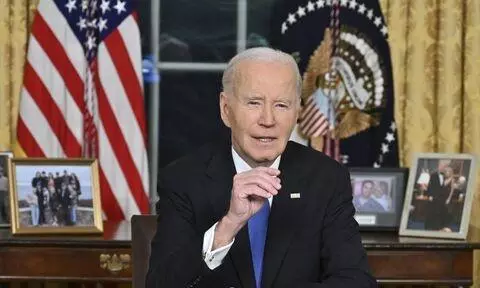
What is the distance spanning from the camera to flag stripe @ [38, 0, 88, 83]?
505cm

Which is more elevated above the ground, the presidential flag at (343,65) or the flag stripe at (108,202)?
the presidential flag at (343,65)

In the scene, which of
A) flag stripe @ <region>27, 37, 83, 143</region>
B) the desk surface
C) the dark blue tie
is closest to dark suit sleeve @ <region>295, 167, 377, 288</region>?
the dark blue tie

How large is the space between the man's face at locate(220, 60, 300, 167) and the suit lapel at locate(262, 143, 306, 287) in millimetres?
126

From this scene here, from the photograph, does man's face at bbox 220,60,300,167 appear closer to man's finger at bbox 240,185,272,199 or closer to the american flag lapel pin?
the american flag lapel pin

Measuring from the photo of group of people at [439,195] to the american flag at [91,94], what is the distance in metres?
1.35

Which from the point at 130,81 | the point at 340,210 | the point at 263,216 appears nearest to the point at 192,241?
the point at 263,216

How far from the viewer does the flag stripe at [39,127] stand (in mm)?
5055

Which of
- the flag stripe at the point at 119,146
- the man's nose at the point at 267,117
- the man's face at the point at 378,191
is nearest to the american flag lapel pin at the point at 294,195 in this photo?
the man's nose at the point at 267,117

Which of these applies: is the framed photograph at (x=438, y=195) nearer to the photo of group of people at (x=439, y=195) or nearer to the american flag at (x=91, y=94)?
the photo of group of people at (x=439, y=195)

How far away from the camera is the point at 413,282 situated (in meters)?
4.55

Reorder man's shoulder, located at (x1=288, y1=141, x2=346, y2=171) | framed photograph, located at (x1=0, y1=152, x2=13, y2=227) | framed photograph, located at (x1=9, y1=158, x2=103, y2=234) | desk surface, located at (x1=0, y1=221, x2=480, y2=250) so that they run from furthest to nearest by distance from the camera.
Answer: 1. framed photograph, located at (x1=0, y1=152, x2=13, y2=227)
2. framed photograph, located at (x1=9, y1=158, x2=103, y2=234)
3. desk surface, located at (x1=0, y1=221, x2=480, y2=250)
4. man's shoulder, located at (x1=288, y1=141, x2=346, y2=171)

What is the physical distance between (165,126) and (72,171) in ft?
2.32

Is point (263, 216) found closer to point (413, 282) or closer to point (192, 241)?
point (192, 241)


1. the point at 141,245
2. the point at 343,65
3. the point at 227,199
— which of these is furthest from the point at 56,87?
the point at 227,199
